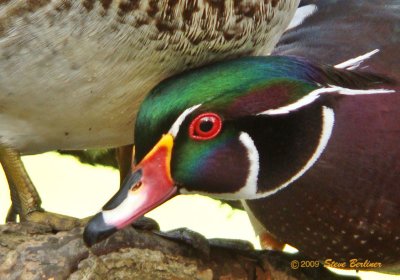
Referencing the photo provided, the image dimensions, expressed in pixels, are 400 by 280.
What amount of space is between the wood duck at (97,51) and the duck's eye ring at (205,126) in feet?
0.79

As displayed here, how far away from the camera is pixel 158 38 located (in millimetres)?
2660

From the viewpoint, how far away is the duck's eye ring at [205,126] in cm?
251

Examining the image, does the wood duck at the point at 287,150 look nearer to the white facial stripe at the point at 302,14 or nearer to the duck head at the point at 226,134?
the duck head at the point at 226,134

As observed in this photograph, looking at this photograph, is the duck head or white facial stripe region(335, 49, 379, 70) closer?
the duck head

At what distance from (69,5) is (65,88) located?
21 centimetres

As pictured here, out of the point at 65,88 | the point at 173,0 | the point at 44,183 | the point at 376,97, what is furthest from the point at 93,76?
the point at 44,183

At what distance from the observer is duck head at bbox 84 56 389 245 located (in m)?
2.51

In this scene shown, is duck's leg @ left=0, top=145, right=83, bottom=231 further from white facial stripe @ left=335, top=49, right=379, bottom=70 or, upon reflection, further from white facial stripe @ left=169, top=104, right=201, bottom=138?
white facial stripe @ left=335, top=49, right=379, bottom=70

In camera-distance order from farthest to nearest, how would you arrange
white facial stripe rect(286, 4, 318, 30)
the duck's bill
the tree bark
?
white facial stripe rect(286, 4, 318, 30), the tree bark, the duck's bill

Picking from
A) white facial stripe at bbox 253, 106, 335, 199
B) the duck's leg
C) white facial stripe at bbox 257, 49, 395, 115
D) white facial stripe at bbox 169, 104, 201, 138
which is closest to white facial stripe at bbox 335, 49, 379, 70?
white facial stripe at bbox 257, 49, 395, 115

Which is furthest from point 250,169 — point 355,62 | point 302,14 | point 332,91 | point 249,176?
point 302,14

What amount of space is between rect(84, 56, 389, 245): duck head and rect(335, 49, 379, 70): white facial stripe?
0.30m

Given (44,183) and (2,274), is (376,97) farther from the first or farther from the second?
(44,183)

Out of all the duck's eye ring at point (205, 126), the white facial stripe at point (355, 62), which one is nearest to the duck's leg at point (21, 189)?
the duck's eye ring at point (205, 126)
